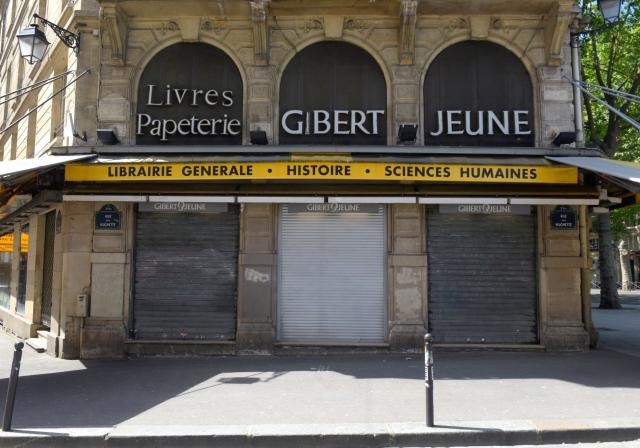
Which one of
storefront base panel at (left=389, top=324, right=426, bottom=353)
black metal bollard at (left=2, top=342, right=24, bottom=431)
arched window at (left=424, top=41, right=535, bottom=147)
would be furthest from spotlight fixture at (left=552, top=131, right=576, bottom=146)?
black metal bollard at (left=2, top=342, right=24, bottom=431)

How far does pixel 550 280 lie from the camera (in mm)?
10234

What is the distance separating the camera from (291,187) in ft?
33.5

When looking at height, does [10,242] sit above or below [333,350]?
above

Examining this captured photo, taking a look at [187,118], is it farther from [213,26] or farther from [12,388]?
[12,388]

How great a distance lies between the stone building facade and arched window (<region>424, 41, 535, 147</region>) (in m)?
0.13

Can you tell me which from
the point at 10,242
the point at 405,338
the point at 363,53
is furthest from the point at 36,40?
the point at 405,338


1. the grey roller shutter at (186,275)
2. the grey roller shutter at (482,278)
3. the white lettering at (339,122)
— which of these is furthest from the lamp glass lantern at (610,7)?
the grey roller shutter at (186,275)

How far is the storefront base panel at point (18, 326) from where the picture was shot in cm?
1230

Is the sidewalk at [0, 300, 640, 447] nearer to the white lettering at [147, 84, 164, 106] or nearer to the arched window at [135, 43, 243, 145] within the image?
the arched window at [135, 43, 243, 145]

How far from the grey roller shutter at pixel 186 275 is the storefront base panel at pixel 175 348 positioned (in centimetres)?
19

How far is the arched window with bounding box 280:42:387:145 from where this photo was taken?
1065 cm

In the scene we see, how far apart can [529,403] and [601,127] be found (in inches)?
749

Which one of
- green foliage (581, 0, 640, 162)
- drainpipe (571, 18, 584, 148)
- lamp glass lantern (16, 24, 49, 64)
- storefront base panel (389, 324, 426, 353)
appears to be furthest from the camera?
green foliage (581, 0, 640, 162)

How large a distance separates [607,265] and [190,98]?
57.1 ft
